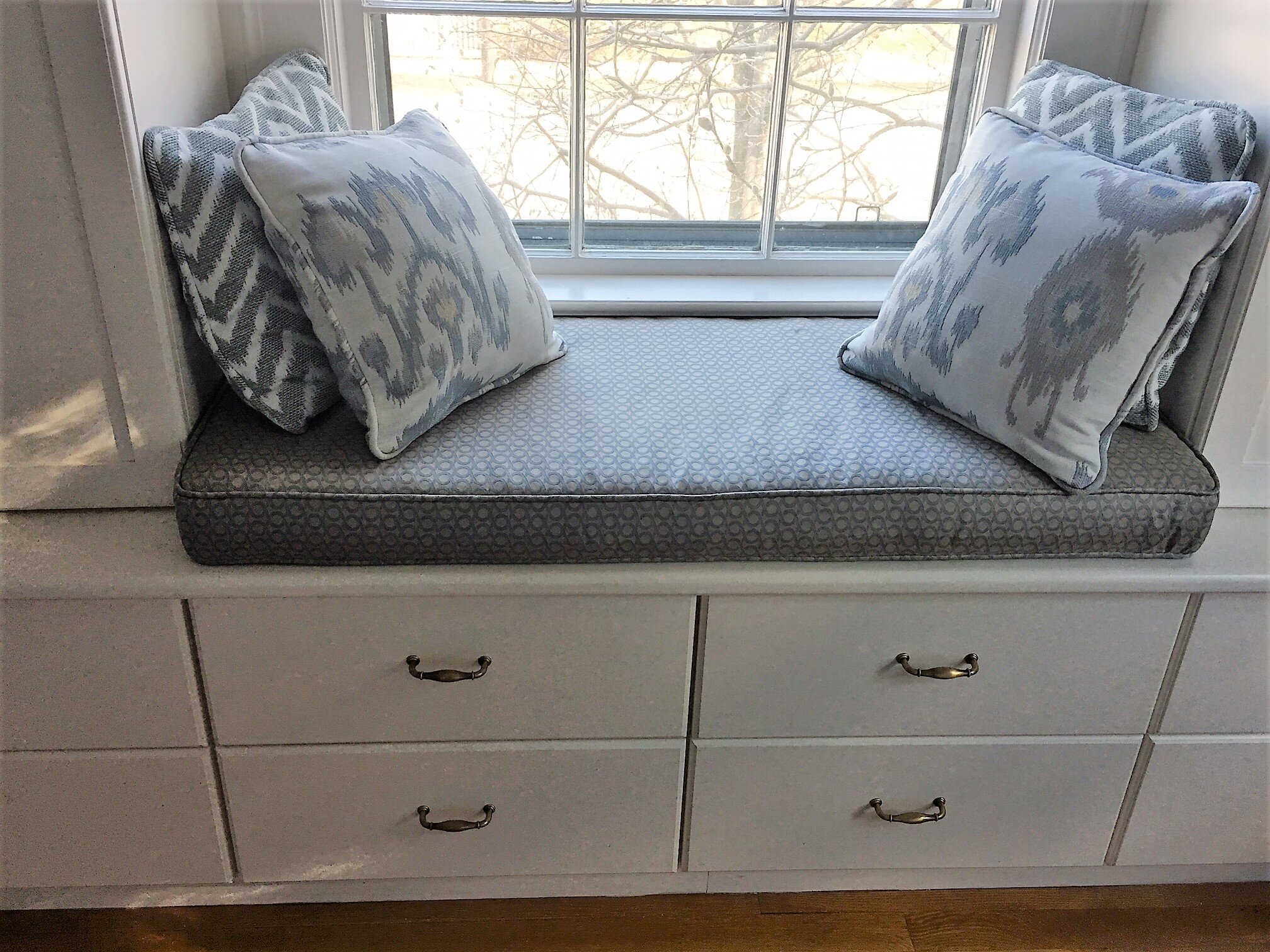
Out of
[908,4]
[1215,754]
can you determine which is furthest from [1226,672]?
[908,4]

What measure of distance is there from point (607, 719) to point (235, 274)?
0.68 metres

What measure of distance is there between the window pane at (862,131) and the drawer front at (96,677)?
1.16 m

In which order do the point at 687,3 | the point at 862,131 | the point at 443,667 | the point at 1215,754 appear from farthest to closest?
the point at 862,131 → the point at 687,3 → the point at 1215,754 → the point at 443,667

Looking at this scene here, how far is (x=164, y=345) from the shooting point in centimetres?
116

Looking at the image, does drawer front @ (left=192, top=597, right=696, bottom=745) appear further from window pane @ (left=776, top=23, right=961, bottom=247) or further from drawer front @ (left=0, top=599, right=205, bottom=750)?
window pane @ (left=776, top=23, right=961, bottom=247)

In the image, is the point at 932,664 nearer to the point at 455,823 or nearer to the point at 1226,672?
the point at 1226,672

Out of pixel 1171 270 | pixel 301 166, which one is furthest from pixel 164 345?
pixel 1171 270

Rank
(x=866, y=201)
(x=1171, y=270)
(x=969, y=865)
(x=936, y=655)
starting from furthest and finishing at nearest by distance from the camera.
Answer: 1. (x=866, y=201)
2. (x=969, y=865)
3. (x=936, y=655)
4. (x=1171, y=270)

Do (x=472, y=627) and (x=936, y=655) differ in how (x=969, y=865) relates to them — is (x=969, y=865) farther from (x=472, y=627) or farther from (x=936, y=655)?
(x=472, y=627)

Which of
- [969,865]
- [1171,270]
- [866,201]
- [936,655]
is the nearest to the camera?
[1171,270]

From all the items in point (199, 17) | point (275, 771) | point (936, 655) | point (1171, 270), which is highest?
point (199, 17)

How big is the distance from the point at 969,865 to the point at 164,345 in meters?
1.24

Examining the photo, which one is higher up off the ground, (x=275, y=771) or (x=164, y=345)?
(x=164, y=345)

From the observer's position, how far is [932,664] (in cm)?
125
